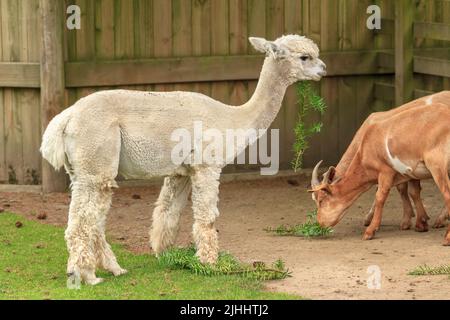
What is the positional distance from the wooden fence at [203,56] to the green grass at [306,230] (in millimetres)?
2905

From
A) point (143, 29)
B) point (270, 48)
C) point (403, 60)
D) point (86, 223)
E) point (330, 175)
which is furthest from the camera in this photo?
point (403, 60)

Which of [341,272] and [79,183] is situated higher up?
[79,183]

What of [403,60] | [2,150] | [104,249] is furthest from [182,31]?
[104,249]

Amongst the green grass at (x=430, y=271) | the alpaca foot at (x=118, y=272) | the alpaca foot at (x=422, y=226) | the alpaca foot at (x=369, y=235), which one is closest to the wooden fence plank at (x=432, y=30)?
the alpaca foot at (x=422, y=226)

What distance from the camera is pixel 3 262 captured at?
10.4 meters

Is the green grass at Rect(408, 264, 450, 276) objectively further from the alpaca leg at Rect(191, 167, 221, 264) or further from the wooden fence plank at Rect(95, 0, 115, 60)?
the wooden fence plank at Rect(95, 0, 115, 60)

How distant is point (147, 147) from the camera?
9641 mm

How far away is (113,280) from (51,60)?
4.43 m

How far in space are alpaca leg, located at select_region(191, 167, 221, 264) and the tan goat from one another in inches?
63.0

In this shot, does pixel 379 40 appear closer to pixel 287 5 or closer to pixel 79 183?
pixel 287 5

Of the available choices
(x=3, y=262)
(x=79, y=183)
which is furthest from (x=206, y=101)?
(x=3, y=262)

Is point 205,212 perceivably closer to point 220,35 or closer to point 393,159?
point 393,159

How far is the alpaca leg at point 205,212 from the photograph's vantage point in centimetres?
977

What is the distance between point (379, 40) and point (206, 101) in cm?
559
